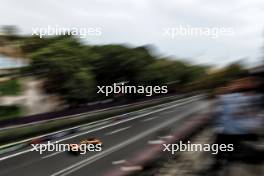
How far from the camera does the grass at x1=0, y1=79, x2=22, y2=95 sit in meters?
30.0

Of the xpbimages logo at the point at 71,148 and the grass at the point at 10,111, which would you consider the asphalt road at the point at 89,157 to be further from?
the grass at the point at 10,111

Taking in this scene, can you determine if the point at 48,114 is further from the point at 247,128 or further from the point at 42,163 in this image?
the point at 247,128

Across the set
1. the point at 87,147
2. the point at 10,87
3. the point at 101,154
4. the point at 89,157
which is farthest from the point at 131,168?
the point at 10,87

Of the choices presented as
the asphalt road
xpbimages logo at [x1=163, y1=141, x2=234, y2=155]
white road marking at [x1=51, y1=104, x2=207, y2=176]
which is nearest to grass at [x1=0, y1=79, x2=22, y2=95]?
the asphalt road

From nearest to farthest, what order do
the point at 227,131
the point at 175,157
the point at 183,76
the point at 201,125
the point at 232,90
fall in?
1. the point at 232,90
2. the point at 227,131
3. the point at 175,157
4. the point at 201,125
5. the point at 183,76

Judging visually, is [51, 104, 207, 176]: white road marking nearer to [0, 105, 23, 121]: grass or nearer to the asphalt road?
the asphalt road

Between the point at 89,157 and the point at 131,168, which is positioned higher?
the point at 131,168

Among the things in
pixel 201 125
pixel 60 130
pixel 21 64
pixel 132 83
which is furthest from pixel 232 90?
pixel 132 83

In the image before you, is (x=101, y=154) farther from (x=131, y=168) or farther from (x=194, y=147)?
(x=131, y=168)

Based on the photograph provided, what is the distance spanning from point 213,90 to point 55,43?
28220 mm

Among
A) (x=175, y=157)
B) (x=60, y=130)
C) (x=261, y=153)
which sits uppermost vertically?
(x=261, y=153)

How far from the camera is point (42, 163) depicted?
538 inches

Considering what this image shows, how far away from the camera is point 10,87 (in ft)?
101

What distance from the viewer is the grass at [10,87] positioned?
30.0 meters
